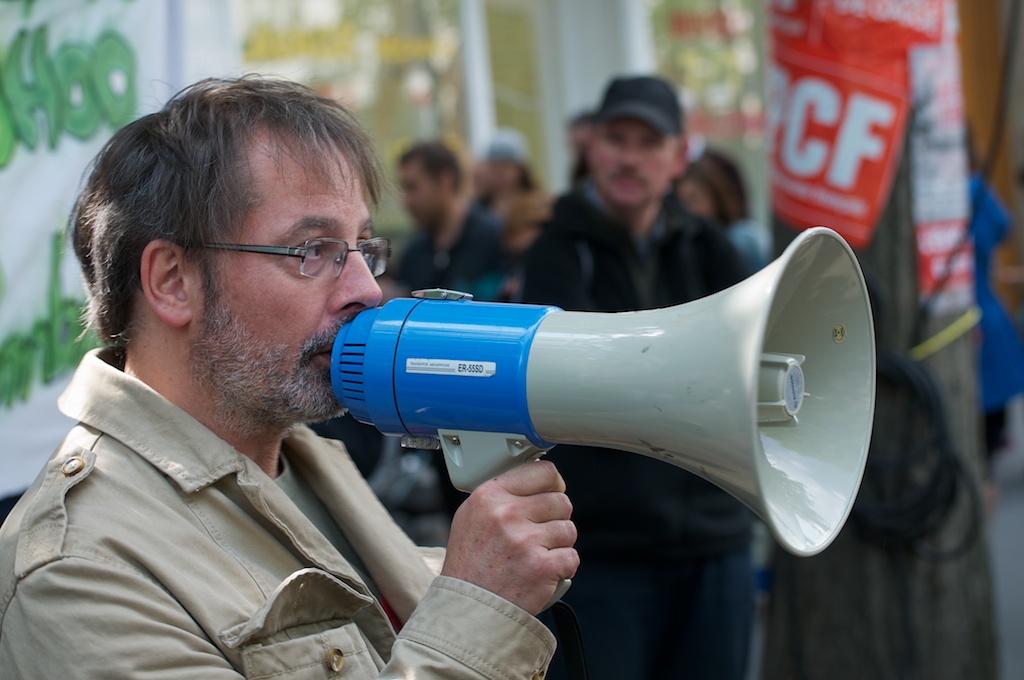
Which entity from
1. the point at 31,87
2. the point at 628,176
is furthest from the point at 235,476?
the point at 628,176

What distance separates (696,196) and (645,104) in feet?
7.12

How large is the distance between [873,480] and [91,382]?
8.24ft

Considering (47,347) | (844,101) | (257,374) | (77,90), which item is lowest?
(47,347)

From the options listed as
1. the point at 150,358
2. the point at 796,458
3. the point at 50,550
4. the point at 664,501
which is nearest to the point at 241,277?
the point at 150,358

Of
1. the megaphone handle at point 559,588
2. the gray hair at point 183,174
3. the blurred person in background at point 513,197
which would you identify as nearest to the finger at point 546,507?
the megaphone handle at point 559,588

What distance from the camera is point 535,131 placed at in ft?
32.9

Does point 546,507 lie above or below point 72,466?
below

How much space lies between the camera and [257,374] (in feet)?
5.82

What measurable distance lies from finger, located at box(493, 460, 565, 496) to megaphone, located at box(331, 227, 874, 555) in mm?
30

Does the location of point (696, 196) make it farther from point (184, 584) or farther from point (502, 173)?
point (184, 584)

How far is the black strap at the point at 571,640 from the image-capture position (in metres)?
1.81

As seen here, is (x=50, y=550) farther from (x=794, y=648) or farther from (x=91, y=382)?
(x=794, y=648)

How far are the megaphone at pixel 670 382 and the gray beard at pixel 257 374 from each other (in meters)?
0.05

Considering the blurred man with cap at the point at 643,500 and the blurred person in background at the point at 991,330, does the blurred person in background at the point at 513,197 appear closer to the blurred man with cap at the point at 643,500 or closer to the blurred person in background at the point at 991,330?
the blurred man with cap at the point at 643,500
